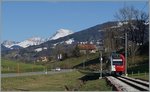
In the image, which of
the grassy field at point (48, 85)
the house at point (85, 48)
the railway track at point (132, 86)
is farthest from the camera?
the house at point (85, 48)

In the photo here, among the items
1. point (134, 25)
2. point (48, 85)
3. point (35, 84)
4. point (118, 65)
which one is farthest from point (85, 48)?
point (48, 85)

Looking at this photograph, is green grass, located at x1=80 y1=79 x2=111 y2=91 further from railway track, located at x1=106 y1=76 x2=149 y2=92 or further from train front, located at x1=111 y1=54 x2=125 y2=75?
train front, located at x1=111 y1=54 x2=125 y2=75

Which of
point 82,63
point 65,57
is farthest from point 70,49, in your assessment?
point 82,63

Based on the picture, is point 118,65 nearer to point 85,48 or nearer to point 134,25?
point 134,25

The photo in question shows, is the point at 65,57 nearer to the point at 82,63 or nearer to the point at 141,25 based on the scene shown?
the point at 82,63

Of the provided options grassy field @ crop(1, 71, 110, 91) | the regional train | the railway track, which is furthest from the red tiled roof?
the railway track

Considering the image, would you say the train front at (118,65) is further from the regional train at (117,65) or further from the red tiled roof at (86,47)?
the red tiled roof at (86,47)

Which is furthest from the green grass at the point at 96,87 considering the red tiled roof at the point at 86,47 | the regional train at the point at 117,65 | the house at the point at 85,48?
the red tiled roof at the point at 86,47

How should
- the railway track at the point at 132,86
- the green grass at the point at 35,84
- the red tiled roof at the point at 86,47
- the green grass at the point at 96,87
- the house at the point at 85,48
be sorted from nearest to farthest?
the railway track at the point at 132,86
the green grass at the point at 96,87
the green grass at the point at 35,84
the red tiled roof at the point at 86,47
the house at the point at 85,48

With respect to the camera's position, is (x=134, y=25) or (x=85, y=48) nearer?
(x=134, y=25)

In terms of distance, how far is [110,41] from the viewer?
90625 mm

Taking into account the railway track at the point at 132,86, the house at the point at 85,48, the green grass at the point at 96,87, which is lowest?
the green grass at the point at 96,87

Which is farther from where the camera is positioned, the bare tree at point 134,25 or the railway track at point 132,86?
the bare tree at point 134,25

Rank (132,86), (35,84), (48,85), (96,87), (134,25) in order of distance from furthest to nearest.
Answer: (134,25), (35,84), (48,85), (96,87), (132,86)
